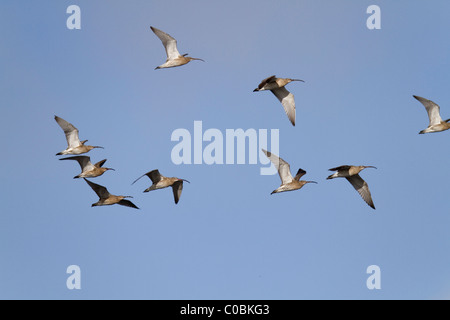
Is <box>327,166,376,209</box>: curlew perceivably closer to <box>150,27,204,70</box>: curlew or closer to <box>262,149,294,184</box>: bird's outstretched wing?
<box>262,149,294,184</box>: bird's outstretched wing

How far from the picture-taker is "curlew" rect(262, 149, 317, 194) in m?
28.3

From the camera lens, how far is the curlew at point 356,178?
28266 millimetres

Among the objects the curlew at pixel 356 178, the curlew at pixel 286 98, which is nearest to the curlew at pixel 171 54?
the curlew at pixel 286 98

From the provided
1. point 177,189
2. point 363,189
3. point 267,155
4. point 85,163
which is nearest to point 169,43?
point 85,163

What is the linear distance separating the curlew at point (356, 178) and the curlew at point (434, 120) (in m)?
2.73

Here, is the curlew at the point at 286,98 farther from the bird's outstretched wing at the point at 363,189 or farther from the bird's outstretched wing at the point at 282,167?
the bird's outstretched wing at the point at 363,189

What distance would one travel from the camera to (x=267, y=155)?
92.7ft

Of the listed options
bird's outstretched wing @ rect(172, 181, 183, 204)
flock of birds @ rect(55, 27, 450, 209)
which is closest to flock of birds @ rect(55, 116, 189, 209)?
flock of birds @ rect(55, 27, 450, 209)

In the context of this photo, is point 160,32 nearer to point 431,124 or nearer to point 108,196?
point 108,196

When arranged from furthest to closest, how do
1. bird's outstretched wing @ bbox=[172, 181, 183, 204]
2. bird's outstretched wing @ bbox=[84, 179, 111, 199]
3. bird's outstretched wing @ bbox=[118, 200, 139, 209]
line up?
bird's outstretched wing @ bbox=[172, 181, 183, 204] < bird's outstretched wing @ bbox=[118, 200, 139, 209] < bird's outstretched wing @ bbox=[84, 179, 111, 199]

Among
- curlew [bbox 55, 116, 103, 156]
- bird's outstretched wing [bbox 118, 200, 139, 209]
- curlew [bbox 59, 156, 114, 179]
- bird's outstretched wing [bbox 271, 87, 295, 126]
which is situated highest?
bird's outstretched wing [bbox 271, 87, 295, 126]

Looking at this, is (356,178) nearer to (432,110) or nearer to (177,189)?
(432,110)

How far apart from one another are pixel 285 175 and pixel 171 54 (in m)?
6.04
